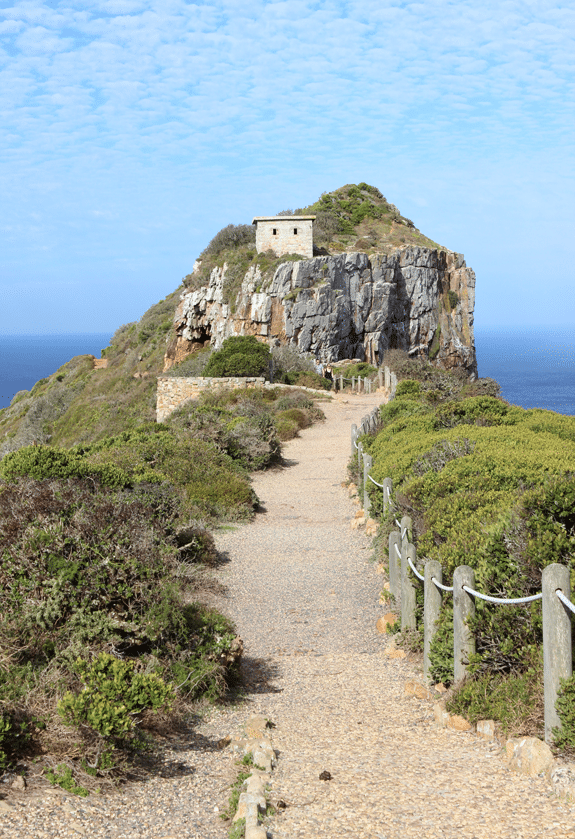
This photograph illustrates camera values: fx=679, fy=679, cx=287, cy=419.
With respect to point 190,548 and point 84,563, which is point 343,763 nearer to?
point 84,563

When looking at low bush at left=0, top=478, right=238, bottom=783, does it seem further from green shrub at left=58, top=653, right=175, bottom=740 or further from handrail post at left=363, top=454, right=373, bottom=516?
handrail post at left=363, top=454, right=373, bottom=516

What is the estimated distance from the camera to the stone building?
45531mm

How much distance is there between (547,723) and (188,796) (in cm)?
199

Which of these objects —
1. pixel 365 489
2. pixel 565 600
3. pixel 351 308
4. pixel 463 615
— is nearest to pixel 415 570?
pixel 463 615

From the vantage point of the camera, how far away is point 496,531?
490 centimetres

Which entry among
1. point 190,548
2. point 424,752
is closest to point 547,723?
point 424,752

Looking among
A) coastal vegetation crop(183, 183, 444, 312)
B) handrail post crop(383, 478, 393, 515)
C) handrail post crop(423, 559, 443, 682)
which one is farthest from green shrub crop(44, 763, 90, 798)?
coastal vegetation crop(183, 183, 444, 312)

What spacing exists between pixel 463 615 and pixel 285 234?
143 ft

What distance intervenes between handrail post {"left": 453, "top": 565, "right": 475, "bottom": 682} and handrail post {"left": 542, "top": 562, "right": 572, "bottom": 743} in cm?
101

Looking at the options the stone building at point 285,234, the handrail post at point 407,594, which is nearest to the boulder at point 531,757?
the handrail post at point 407,594

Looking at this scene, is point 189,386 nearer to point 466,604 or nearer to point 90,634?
point 90,634

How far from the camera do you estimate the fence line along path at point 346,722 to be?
325 centimetres

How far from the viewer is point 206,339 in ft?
159

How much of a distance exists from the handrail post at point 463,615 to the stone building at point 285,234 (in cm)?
4228
